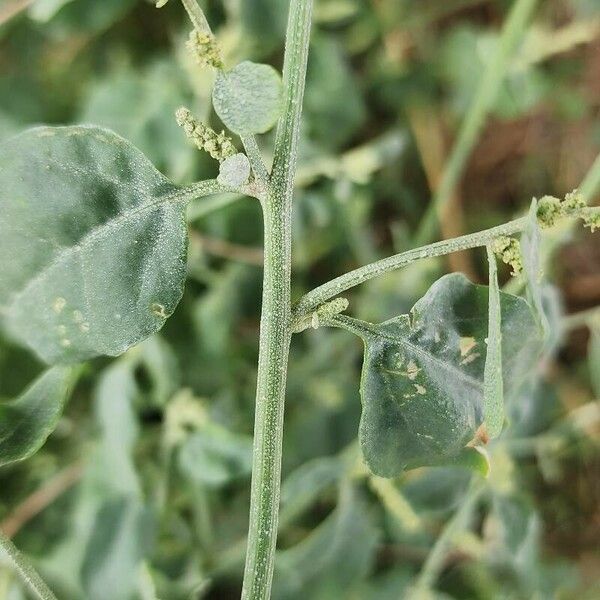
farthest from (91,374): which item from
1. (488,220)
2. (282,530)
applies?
(488,220)

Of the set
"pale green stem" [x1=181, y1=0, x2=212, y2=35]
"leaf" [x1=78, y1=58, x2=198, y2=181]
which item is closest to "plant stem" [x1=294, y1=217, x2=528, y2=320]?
"pale green stem" [x1=181, y1=0, x2=212, y2=35]

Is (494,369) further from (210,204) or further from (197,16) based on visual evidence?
(210,204)

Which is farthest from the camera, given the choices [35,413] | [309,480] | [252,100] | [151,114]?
[151,114]

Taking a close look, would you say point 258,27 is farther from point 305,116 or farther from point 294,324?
point 294,324

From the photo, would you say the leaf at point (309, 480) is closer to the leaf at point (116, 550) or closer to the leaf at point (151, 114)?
the leaf at point (116, 550)

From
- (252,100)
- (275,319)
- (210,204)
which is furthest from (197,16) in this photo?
(210,204)

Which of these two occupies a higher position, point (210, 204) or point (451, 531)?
point (210, 204)
